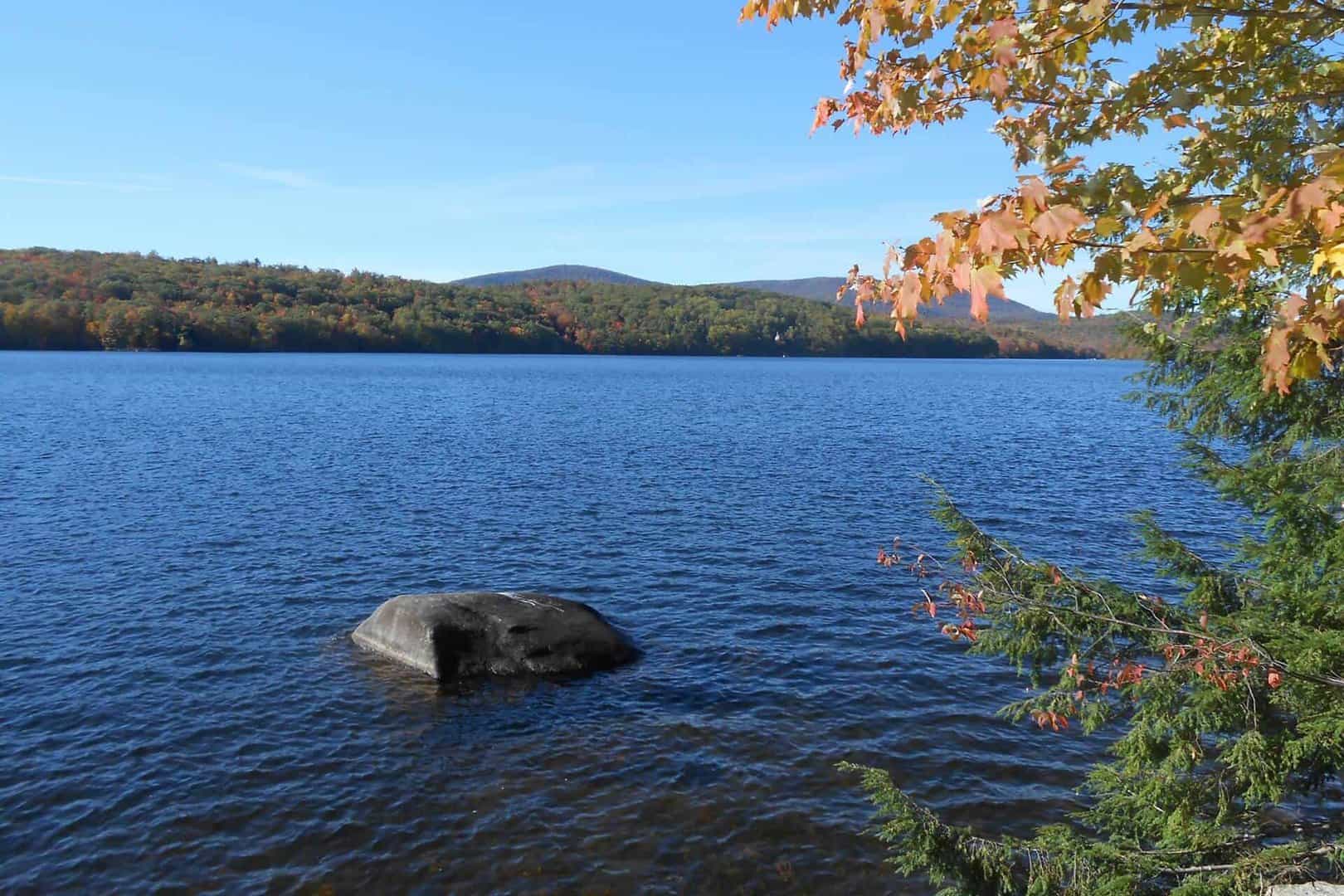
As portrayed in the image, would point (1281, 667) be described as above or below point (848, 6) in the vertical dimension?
below

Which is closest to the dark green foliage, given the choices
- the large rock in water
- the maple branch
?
the maple branch

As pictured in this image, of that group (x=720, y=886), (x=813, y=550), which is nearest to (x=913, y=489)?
(x=813, y=550)

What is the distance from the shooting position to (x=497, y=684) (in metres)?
19.0

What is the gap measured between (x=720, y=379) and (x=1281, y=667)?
130433 mm

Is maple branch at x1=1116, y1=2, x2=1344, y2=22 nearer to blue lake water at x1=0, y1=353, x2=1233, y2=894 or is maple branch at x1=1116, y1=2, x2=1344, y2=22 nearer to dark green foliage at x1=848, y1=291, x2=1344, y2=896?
dark green foliage at x1=848, y1=291, x2=1344, y2=896

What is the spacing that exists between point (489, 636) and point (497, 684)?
4.17 feet

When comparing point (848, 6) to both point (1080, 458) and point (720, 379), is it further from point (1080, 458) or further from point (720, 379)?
point (720, 379)

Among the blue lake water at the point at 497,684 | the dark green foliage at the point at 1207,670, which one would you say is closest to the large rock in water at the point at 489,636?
the blue lake water at the point at 497,684

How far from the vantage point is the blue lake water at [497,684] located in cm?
1308

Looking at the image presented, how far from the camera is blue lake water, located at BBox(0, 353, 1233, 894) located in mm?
13078

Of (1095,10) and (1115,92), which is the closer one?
(1095,10)

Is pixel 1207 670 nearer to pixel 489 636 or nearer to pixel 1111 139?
pixel 1111 139

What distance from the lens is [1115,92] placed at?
597cm

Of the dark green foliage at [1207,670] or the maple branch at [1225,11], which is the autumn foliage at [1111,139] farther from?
the dark green foliage at [1207,670]
